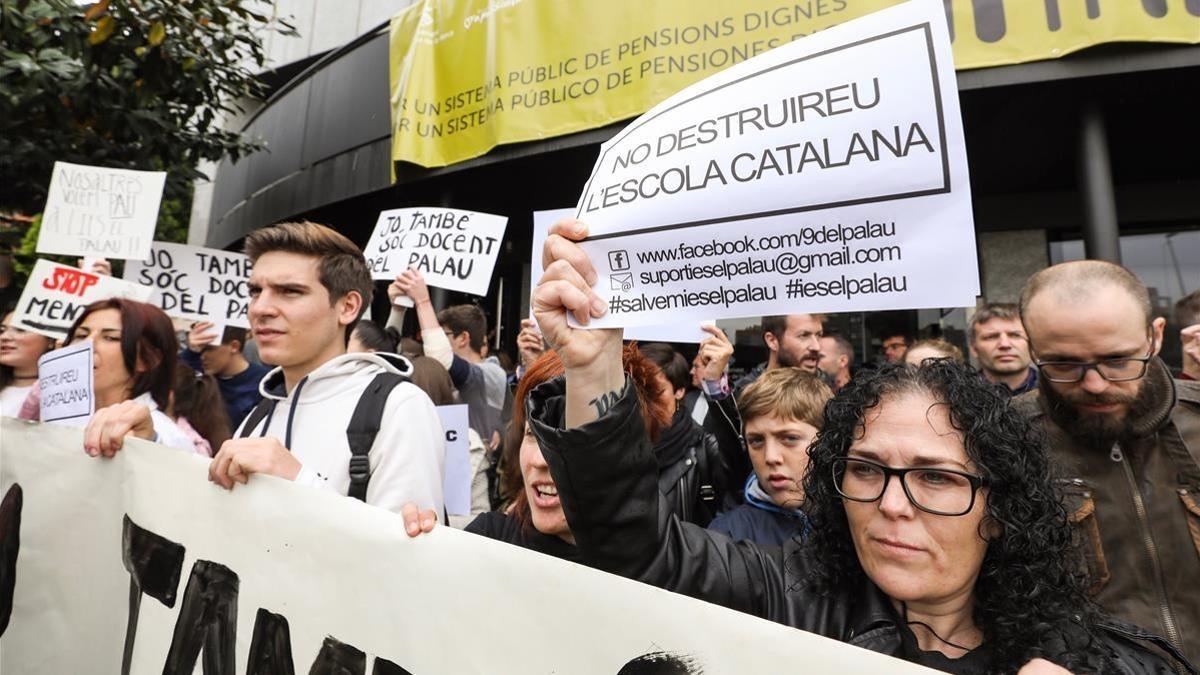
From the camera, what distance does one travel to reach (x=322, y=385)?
2006mm

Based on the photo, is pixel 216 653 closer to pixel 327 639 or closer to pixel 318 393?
pixel 327 639

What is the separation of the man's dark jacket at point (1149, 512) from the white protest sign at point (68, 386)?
276 cm

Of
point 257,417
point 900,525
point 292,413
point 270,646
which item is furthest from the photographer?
point 257,417

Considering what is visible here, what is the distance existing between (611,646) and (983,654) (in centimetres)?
72

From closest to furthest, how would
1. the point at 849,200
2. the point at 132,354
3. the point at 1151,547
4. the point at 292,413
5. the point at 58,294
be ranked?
1. the point at 849,200
2. the point at 1151,547
3. the point at 292,413
4. the point at 132,354
5. the point at 58,294

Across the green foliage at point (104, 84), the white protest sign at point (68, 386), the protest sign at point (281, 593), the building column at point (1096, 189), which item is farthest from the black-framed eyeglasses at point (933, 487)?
the green foliage at point (104, 84)

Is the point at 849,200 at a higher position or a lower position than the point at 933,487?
higher

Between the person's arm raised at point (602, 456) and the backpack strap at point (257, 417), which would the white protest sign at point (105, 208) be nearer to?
the backpack strap at point (257, 417)

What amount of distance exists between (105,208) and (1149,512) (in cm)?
464

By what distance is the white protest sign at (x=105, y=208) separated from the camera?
11.5 feet

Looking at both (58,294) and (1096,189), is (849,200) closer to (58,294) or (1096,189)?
(58,294)

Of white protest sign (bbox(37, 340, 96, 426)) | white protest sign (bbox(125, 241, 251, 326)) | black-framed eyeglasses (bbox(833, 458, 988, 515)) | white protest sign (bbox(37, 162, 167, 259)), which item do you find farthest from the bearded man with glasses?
white protest sign (bbox(37, 162, 167, 259))

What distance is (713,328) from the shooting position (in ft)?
9.05

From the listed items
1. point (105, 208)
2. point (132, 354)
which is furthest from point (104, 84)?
point (132, 354)
